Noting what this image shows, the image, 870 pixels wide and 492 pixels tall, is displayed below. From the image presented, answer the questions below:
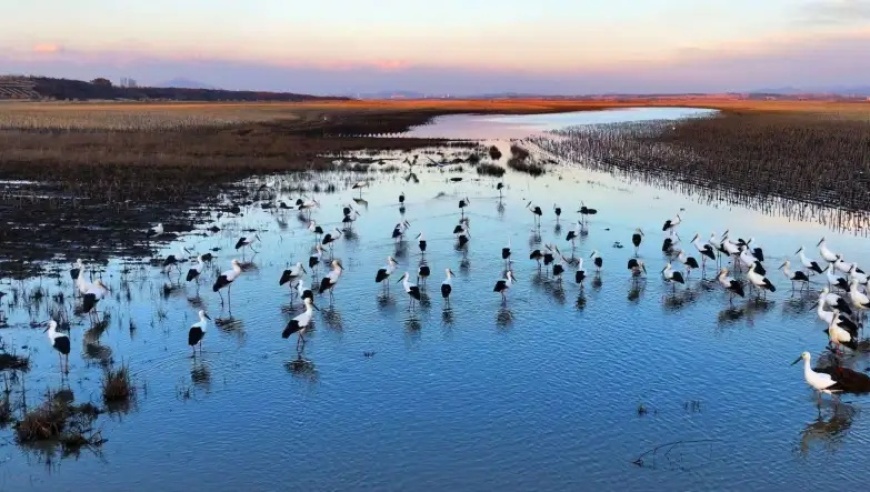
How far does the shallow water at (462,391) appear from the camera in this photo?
771cm

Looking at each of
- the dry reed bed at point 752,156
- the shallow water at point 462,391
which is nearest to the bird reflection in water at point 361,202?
the shallow water at point 462,391

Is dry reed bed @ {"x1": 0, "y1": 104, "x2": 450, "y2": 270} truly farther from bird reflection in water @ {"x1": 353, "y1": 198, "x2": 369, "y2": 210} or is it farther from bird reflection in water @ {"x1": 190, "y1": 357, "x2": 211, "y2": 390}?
bird reflection in water @ {"x1": 190, "y1": 357, "x2": 211, "y2": 390}

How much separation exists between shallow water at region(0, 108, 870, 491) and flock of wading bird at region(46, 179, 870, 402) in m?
0.27

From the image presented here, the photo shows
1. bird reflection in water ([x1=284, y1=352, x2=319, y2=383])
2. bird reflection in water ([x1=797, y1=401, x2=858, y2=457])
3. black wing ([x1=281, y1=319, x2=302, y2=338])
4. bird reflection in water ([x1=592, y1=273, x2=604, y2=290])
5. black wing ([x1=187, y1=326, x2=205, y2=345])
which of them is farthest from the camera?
bird reflection in water ([x1=592, y1=273, x2=604, y2=290])

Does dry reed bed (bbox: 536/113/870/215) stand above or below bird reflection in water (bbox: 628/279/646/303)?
above

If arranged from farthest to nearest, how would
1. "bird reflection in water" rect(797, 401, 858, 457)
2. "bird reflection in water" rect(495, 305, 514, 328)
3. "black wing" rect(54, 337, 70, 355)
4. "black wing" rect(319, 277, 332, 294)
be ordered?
"black wing" rect(319, 277, 332, 294) < "bird reflection in water" rect(495, 305, 514, 328) < "black wing" rect(54, 337, 70, 355) < "bird reflection in water" rect(797, 401, 858, 457)

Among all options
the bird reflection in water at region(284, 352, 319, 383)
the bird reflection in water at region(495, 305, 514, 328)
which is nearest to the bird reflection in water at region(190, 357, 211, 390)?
the bird reflection in water at region(284, 352, 319, 383)

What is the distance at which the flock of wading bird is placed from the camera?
408 inches

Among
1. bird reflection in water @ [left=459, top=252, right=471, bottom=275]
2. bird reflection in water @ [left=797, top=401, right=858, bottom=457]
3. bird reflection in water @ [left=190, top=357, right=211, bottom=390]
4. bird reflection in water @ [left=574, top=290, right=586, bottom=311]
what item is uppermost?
bird reflection in water @ [left=459, top=252, right=471, bottom=275]

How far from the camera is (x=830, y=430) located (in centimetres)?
846

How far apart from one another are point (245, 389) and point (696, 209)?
16666 mm

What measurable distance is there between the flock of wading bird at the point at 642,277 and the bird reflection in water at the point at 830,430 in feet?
0.94

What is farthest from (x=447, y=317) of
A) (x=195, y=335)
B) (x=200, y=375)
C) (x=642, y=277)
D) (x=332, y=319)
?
(x=642, y=277)

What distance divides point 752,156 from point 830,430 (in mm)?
27678
